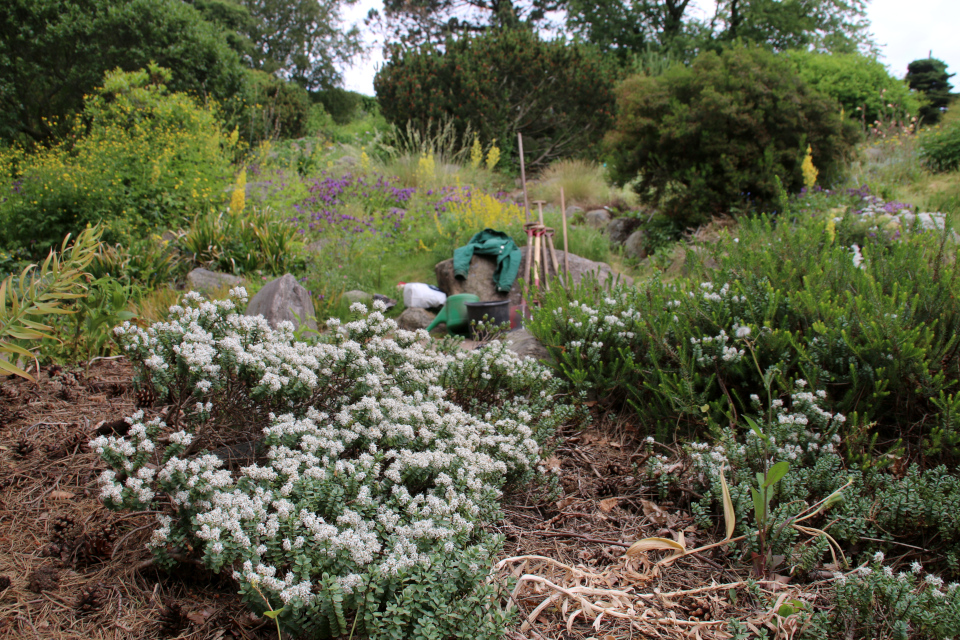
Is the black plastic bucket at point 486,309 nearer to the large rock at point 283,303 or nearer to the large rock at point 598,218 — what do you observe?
the large rock at point 283,303

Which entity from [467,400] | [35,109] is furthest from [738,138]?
[35,109]

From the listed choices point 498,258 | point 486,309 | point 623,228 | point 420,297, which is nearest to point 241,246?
point 420,297

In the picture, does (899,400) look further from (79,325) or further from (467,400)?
(79,325)

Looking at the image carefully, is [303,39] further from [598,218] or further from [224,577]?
[224,577]

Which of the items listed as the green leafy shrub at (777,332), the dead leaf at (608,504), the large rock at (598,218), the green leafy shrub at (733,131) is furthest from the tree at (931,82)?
the dead leaf at (608,504)

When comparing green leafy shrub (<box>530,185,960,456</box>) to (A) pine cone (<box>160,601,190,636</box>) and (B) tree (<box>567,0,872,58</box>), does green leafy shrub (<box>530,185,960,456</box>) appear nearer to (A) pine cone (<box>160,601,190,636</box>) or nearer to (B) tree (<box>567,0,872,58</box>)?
(A) pine cone (<box>160,601,190,636</box>)

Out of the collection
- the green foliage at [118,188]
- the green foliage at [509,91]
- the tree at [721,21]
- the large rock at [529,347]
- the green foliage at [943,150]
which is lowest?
the large rock at [529,347]

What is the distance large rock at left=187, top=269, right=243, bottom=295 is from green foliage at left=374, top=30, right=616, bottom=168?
27.4 ft

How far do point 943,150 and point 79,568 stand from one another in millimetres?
12710

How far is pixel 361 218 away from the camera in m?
8.12

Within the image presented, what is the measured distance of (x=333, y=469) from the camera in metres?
1.87

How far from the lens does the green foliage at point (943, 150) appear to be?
9.38m

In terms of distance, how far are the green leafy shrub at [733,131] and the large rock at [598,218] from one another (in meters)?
1.69

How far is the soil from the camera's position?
5.22 feet
